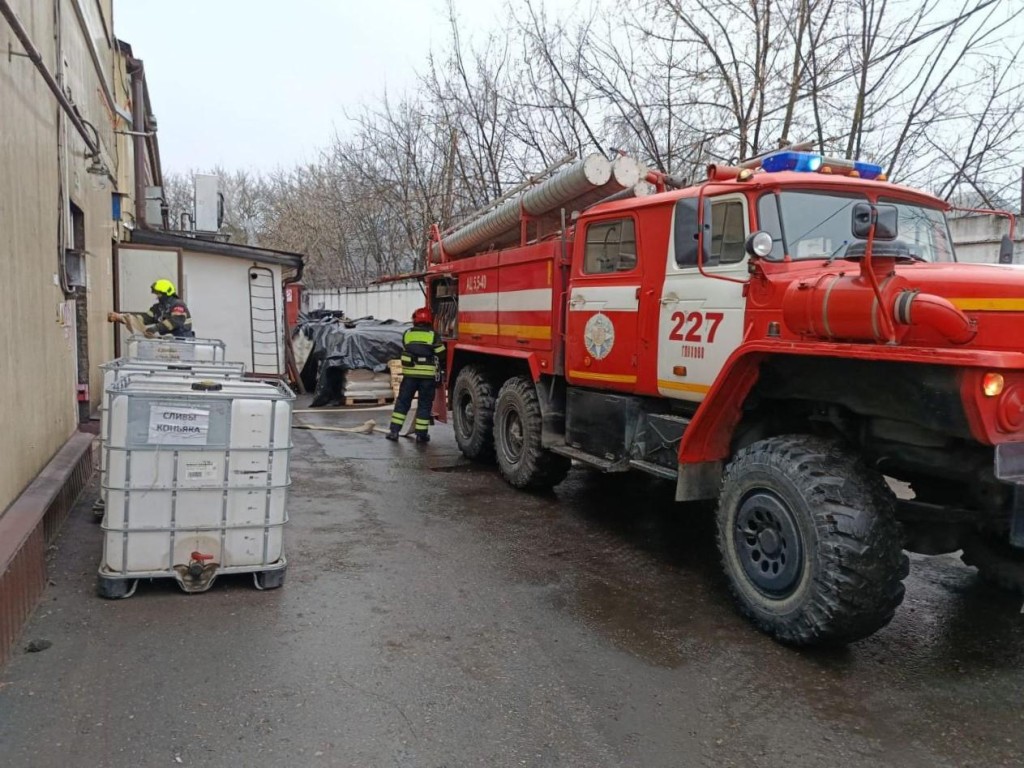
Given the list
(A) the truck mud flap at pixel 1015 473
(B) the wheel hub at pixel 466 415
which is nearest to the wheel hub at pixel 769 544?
(A) the truck mud flap at pixel 1015 473

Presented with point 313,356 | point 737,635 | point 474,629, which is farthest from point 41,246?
point 313,356

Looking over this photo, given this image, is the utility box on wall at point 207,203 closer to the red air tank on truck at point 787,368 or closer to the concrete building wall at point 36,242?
the concrete building wall at point 36,242

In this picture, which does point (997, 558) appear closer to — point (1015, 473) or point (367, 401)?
point (1015, 473)

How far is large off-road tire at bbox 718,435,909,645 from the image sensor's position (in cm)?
349

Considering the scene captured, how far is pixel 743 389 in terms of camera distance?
4.28 m

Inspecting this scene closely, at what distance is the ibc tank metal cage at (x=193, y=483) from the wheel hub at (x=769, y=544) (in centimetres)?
263

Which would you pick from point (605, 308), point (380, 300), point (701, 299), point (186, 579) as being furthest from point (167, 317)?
point (380, 300)

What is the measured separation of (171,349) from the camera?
747 centimetres

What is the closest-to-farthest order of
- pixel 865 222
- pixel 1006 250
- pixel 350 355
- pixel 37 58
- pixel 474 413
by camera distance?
pixel 865 222
pixel 37 58
pixel 1006 250
pixel 474 413
pixel 350 355

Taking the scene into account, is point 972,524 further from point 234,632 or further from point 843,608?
point 234,632

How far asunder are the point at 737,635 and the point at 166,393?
336 centimetres

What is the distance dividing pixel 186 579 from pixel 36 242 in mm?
2588

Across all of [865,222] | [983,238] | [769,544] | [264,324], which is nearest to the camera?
[865,222]

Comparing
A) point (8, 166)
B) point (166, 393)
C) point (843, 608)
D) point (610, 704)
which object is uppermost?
point (8, 166)
